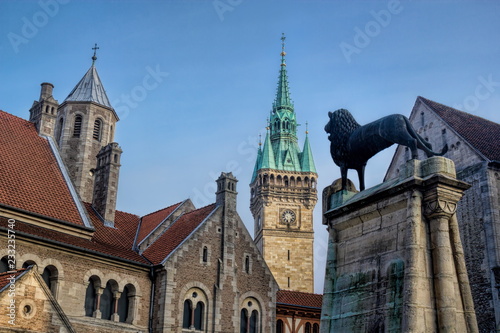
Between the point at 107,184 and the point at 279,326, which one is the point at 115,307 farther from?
the point at 279,326

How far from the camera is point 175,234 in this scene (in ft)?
104

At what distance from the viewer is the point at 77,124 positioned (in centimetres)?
4116

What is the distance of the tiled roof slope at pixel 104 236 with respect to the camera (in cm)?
2441

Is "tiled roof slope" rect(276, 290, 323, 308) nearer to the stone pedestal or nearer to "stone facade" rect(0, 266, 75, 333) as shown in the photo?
"stone facade" rect(0, 266, 75, 333)

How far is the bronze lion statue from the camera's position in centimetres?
1128

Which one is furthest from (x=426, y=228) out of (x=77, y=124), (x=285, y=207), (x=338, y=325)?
(x=285, y=207)

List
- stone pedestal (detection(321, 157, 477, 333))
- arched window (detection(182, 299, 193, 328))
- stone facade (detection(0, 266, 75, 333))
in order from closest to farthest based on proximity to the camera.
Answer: stone pedestal (detection(321, 157, 477, 333))
stone facade (detection(0, 266, 75, 333))
arched window (detection(182, 299, 193, 328))

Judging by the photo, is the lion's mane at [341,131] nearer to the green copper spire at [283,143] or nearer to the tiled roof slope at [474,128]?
the tiled roof slope at [474,128]

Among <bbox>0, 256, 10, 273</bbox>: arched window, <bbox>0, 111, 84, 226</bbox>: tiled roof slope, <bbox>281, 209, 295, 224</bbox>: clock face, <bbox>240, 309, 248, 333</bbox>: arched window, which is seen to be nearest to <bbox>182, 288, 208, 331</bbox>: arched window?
<bbox>240, 309, 248, 333</bbox>: arched window

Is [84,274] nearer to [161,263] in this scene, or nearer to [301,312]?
[161,263]

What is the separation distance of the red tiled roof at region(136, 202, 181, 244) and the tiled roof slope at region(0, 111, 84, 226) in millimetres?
5604

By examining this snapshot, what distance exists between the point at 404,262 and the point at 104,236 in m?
22.0

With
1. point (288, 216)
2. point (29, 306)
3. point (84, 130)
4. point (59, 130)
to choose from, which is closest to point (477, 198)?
point (29, 306)

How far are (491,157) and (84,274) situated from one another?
19661mm
